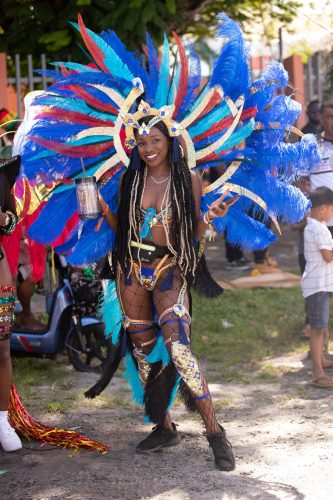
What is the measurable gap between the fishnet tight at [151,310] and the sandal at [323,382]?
1.53 m

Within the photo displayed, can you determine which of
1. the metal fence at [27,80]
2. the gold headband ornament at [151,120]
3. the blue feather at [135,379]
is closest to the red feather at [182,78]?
the gold headband ornament at [151,120]

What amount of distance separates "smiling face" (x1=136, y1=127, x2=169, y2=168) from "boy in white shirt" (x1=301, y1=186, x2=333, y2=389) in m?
1.87

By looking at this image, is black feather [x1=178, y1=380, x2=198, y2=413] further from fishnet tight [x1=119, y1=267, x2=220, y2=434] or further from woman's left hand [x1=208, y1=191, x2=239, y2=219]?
woman's left hand [x1=208, y1=191, x2=239, y2=219]

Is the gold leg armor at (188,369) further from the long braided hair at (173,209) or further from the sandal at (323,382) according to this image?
the sandal at (323,382)

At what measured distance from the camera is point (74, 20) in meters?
10.2

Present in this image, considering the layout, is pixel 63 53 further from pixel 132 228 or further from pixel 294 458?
pixel 294 458

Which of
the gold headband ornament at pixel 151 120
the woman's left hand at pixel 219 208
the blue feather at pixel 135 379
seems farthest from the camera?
the blue feather at pixel 135 379

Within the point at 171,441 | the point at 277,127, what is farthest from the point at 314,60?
the point at 171,441

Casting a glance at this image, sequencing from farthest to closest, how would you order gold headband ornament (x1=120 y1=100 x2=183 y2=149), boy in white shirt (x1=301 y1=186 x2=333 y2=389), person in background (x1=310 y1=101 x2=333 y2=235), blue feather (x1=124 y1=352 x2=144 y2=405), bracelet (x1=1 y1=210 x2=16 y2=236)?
person in background (x1=310 y1=101 x2=333 y2=235)
boy in white shirt (x1=301 y1=186 x2=333 y2=389)
blue feather (x1=124 y1=352 x2=144 y2=405)
bracelet (x1=1 y1=210 x2=16 y2=236)
gold headband ornament (x1=120 y1=100 x2=183 y2=149)

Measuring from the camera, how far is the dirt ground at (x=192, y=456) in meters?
4.16

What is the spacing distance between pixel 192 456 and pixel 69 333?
7.00ft

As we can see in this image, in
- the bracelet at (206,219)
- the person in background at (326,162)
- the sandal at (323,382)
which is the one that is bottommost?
the sandal at (323,382)

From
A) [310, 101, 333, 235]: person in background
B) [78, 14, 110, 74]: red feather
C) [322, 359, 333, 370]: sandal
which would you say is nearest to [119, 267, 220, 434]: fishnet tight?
[78, 14, 110, 74]: red feather

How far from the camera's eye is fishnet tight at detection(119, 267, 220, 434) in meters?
4.58
